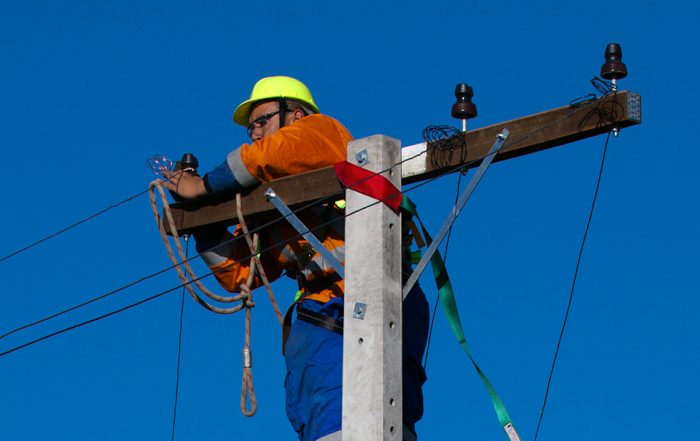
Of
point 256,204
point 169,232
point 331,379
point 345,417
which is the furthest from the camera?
point 169,232

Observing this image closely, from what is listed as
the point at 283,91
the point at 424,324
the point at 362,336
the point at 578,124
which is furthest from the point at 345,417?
the point at 283,91

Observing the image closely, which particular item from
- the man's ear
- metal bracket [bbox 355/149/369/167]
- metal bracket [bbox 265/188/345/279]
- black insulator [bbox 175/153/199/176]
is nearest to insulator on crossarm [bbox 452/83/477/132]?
metal bracket [bbox 355/149/369/167]

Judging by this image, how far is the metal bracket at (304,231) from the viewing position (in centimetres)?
814

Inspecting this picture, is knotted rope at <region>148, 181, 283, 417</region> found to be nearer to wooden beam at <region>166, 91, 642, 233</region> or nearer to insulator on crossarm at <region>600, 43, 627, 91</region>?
wooden beam at <region>166, 91, 642, 233</region>

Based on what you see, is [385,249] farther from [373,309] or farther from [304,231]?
[304,231]

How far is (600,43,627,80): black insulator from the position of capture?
7645 mm

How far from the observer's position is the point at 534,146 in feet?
25.4

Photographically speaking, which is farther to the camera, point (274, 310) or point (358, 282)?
point (274, 310)

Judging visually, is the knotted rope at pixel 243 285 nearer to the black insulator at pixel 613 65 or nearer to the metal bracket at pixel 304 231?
the metal bracket at pixel 304 231

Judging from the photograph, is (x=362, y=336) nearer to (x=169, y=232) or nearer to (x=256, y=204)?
(x=256, y=204)

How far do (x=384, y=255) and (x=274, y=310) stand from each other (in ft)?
4.54

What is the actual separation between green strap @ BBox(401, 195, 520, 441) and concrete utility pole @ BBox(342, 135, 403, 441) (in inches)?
10.0

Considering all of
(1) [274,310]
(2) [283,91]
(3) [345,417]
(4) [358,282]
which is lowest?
(3) [345,417]

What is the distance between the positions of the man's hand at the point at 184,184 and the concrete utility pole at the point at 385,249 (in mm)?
1135
